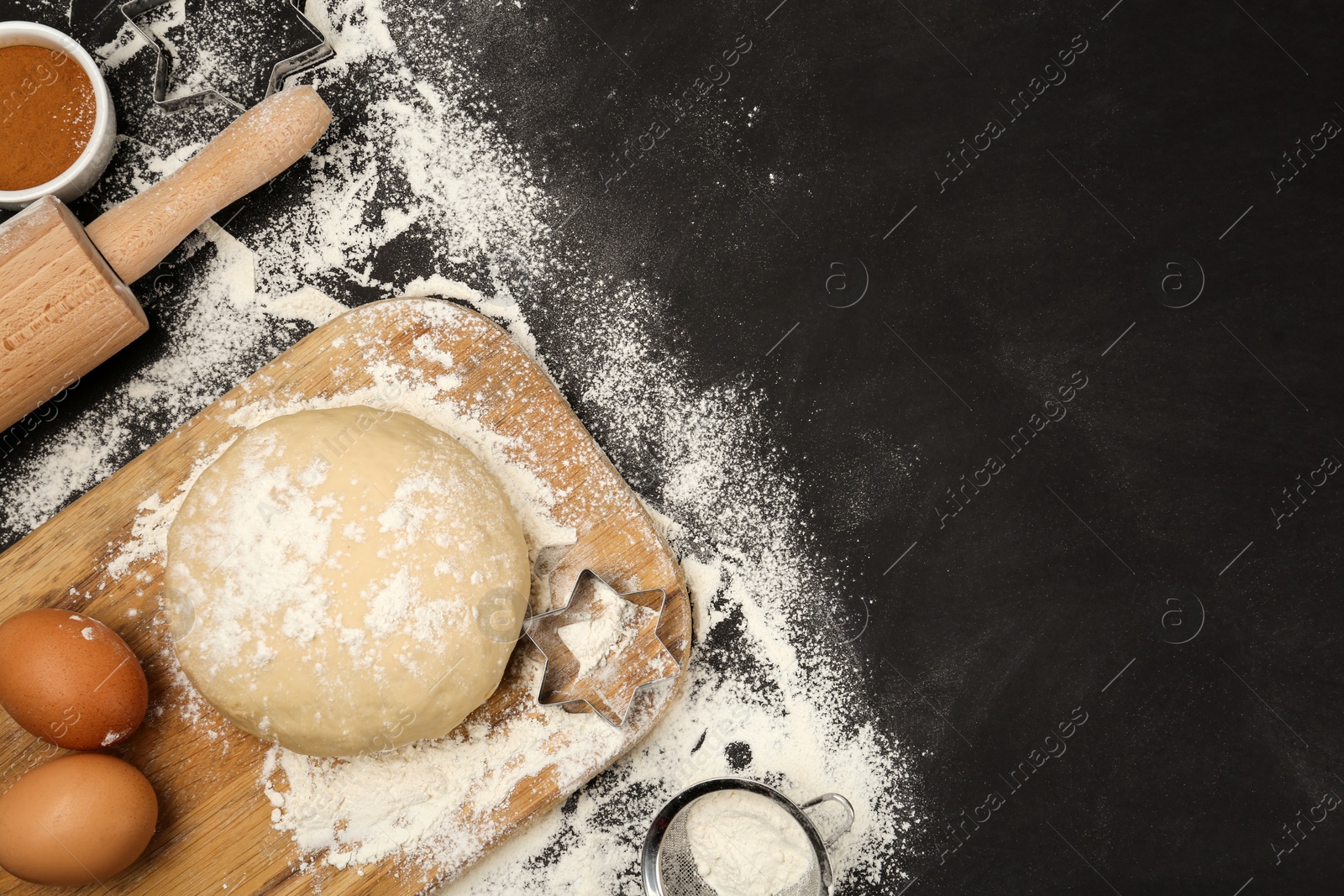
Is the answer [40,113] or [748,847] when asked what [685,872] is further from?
[40,113]

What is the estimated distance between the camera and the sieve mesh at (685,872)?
5.48ft

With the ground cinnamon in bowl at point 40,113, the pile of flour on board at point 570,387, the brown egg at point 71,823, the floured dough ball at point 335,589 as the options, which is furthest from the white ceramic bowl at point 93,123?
the brown egg at point 71,823

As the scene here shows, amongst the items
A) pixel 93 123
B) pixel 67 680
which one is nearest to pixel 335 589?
pixel 67 680

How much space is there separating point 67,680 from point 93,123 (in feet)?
3.98

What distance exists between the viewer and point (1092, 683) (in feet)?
6.26

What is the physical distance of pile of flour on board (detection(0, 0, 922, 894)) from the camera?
185cm

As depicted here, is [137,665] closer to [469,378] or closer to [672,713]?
[469,378]

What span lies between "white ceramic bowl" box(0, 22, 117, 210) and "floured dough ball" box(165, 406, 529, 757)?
2.65 ft

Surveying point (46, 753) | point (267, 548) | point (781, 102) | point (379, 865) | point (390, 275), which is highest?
point (781, 102)

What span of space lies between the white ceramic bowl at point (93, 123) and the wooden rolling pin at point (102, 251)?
105 mm

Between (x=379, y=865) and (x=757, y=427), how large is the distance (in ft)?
4.13

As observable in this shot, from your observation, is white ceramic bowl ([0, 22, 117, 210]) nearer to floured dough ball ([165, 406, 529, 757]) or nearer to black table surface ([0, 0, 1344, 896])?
black table surface ([0, 0, 1344, 896])

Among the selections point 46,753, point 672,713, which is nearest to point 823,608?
point 672,713

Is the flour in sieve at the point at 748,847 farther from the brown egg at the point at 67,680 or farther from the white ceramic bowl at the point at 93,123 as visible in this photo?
the white ceramic bowl at the point at 93,123
